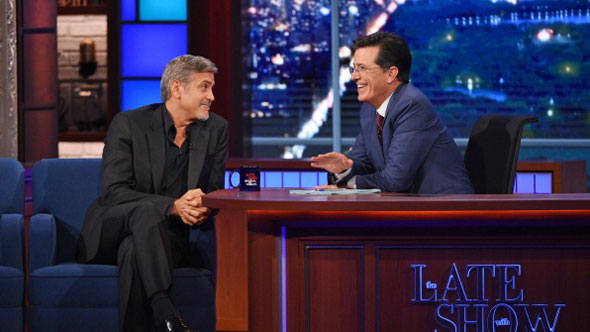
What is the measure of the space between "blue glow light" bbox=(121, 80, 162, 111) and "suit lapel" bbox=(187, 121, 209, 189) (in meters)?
2.51

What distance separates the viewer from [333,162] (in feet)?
11.2

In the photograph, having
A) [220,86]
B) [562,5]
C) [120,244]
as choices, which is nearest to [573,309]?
[120,244]

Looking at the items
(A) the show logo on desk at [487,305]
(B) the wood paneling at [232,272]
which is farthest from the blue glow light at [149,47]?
(A) the show logo on desk at [487,305]

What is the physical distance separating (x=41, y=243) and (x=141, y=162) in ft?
1.71

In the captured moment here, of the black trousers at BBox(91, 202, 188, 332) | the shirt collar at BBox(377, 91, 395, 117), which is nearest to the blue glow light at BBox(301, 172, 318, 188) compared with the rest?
the shirt collar at BBox(377, 91, 395, 117)

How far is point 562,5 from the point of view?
21.8 feet

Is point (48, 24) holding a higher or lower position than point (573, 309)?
higher

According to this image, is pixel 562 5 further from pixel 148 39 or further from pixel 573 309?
pixel 573 309

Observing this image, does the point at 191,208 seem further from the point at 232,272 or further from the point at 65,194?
the point at 232,272

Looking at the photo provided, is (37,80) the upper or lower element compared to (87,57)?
lower

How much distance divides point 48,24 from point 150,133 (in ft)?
5.09

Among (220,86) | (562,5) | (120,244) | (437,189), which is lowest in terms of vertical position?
(120,244)

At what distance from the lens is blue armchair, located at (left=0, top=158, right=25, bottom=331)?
354cm

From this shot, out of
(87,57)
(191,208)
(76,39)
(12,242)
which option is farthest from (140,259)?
(76,39)
